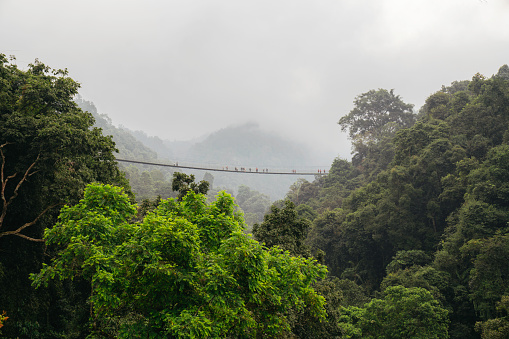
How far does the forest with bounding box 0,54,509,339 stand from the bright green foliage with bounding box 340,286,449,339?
6 centimetres

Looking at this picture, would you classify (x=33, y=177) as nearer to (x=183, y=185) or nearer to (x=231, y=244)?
(x=183, y=185)

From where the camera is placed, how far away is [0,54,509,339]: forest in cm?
588

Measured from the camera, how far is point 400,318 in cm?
1458

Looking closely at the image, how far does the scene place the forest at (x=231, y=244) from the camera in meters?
5.88

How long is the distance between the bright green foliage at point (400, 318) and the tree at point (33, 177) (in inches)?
438

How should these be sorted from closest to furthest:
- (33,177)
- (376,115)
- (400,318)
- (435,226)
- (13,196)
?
(13,196) → (33,177) → (400,318) → (435,226) → (376,115)

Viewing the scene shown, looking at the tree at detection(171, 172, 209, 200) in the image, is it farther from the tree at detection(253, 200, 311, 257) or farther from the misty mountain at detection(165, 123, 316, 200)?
the misty mountain at detection(165, 123, 316, 200)

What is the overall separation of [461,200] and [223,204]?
1934 centimetres

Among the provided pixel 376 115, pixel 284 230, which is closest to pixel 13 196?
pixel 284 230

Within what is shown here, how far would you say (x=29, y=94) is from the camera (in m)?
11.6

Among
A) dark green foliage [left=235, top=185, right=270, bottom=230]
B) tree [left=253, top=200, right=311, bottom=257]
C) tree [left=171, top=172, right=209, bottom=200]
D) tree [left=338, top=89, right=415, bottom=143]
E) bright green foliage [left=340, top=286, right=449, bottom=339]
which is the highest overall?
tree [left=338, top=89, right=415, bottom=143]

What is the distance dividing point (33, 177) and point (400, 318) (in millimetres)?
14808

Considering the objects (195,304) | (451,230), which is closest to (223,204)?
(195,304)

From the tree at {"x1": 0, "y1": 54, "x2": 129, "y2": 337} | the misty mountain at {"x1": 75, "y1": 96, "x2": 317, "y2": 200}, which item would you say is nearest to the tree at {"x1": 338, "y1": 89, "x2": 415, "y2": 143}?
the tree at {"x1": 0, "y1": 54, "x2": 129, "y2": 337}
